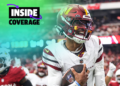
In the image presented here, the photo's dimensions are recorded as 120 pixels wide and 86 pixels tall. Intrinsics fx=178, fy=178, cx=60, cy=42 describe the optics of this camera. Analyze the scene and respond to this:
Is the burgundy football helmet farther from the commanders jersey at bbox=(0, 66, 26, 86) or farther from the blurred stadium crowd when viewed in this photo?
the blurred stadium crowd

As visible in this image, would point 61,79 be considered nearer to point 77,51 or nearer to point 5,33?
point 77,51

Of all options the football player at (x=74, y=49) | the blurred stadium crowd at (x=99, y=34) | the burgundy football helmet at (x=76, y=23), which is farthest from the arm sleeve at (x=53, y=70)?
the blurred stadium crowd at (x=99, y=34)

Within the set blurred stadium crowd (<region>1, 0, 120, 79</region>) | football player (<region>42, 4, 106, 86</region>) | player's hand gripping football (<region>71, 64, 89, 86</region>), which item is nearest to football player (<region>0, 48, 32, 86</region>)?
football player (<region>42, 4, 106, 86</region>)

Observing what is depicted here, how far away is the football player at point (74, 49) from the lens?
1.11 meters

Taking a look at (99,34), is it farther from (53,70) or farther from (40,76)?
(53,70)

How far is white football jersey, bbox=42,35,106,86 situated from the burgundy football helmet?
0.32 feet

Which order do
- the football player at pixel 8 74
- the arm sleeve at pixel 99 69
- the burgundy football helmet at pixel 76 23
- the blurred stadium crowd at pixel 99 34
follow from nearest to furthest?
the burgundy football helmet at pixel 76 23, the arm sleeve at pixel 99 69, the football player at pixel 8 74, the blurred stadium crowd at pixel 99 34

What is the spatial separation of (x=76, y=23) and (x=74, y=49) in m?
0.17

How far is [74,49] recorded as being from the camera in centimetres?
118

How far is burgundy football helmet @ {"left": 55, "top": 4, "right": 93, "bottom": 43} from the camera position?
1100mm

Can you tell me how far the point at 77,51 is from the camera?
1.18 m

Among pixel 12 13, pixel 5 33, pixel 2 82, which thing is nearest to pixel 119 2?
pixel 5 33

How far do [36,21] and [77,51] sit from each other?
1.06m

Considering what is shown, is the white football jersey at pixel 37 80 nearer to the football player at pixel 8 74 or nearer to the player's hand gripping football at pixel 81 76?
the football player at pixel 8 74
